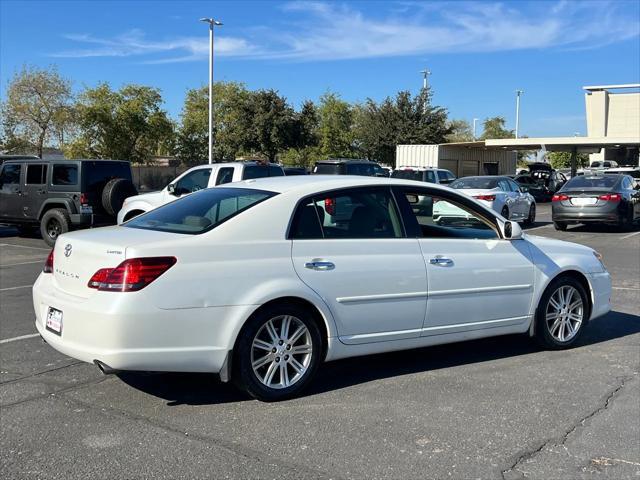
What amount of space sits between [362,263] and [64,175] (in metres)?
11.2

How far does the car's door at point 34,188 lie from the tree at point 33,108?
104ft

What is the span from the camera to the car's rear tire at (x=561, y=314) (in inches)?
234

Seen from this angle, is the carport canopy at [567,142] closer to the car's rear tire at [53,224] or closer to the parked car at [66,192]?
the parked car at [66,192]

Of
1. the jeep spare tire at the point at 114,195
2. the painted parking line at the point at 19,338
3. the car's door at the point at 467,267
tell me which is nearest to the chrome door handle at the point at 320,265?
the car's door at the point at 467,267


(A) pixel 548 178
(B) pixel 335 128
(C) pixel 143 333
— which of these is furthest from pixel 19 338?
(B) pixel 335 128

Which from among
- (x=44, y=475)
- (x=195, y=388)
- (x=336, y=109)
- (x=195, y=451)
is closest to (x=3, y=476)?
(x=44, y=475)

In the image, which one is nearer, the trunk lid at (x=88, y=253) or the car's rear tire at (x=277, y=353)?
the trunk lid at (x=88, y=253)

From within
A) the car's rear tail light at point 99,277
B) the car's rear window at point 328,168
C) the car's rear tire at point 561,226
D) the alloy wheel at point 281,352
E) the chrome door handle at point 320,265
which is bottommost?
the alloy wheel at point 281,352

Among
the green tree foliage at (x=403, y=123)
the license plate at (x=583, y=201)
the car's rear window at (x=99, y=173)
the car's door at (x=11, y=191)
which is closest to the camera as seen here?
Answer: the car's rear window at (x=99, y=173)

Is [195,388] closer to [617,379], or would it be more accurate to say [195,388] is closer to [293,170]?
[617,379]

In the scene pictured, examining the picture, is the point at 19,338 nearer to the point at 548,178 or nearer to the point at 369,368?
the point at 369,368

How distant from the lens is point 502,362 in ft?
18.8

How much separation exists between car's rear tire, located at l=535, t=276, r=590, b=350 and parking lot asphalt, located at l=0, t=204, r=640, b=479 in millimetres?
137

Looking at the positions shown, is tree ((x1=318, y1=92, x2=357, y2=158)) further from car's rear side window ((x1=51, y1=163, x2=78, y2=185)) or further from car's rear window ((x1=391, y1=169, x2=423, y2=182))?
car's rear side window ((x1=51, y1=163, x2=78, y2=185))
